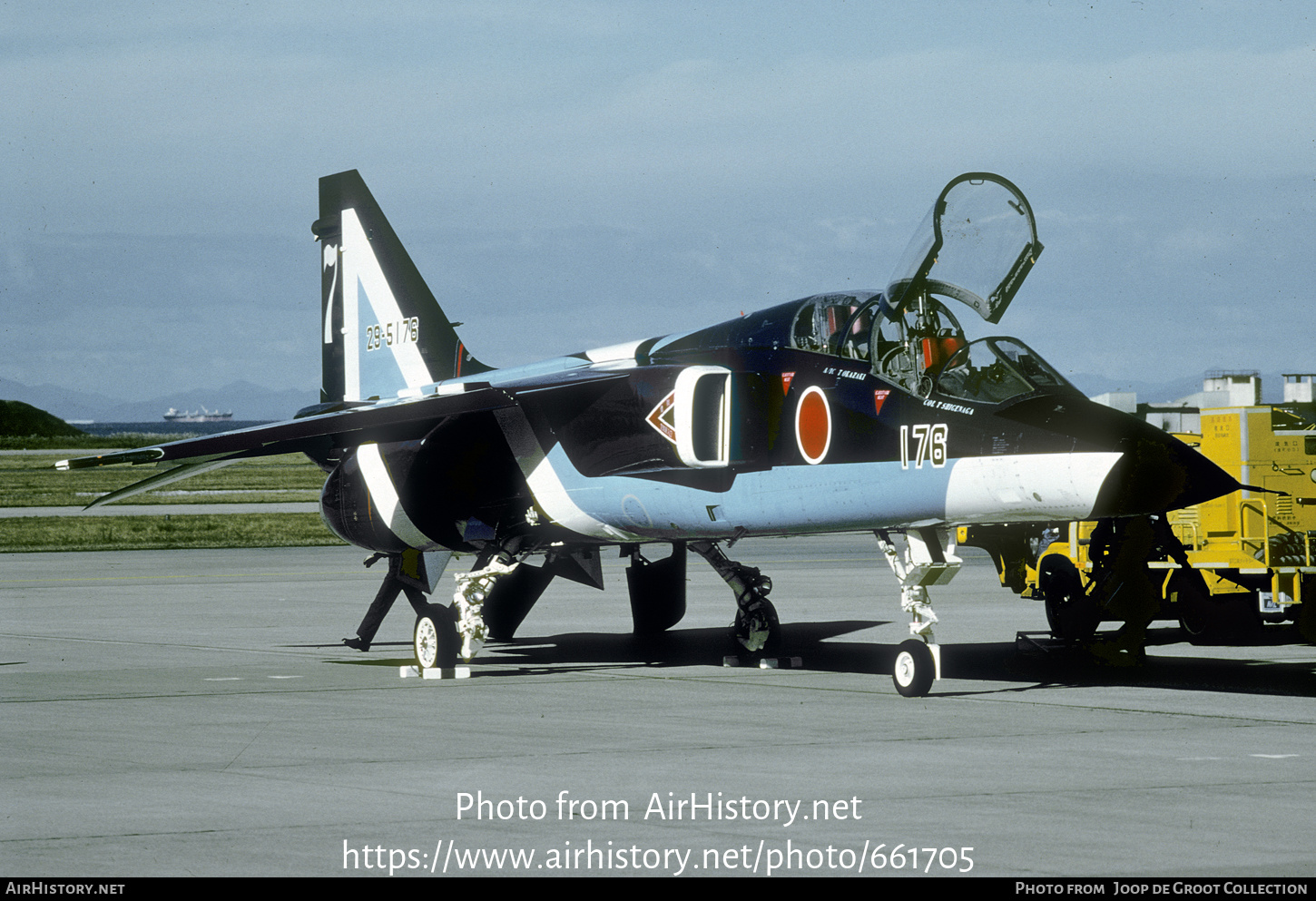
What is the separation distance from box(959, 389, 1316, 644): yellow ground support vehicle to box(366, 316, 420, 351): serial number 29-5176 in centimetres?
672

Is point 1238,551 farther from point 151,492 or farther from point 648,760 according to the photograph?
point 151,492

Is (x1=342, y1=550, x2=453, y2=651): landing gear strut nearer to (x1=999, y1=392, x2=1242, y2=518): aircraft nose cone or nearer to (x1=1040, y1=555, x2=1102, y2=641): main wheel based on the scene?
(x1=1040, y1=555, x2=1102, y2=641): main wheel

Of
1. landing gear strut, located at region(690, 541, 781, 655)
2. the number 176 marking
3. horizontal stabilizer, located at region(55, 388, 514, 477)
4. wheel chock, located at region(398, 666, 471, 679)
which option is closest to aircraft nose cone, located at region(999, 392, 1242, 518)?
the number 176 marking

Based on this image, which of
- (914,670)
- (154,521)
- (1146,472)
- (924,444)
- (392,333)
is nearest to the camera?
(1146,472)

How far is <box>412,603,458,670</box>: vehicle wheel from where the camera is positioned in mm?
14492

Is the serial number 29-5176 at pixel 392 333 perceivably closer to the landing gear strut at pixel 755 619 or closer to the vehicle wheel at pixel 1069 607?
the landing gear strut at pixel 755 619

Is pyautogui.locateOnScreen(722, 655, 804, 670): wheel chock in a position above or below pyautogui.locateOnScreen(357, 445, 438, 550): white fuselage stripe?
below

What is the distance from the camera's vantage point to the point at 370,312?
60.8 feet

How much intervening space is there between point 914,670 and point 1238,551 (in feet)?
18.9

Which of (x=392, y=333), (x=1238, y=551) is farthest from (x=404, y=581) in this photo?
(x=1238, y=551)

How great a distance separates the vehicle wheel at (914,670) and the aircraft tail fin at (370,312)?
7.23 meters

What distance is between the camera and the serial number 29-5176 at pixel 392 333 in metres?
18.1

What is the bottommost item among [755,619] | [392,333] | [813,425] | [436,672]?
[436,672]

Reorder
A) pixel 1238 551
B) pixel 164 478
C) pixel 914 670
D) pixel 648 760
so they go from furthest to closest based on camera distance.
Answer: pixel 1238 551 → pixel 164 478 → pixel 914 670 → pixel 648 760
